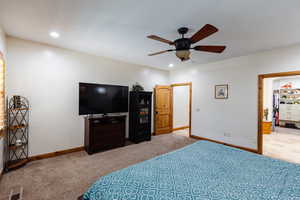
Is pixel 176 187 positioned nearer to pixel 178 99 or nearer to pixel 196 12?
pixel 196 12

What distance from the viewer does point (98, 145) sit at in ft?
11.8

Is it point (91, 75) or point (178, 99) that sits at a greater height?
point (91, 75)

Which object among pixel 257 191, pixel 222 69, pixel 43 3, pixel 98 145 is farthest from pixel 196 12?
pixel 98 145

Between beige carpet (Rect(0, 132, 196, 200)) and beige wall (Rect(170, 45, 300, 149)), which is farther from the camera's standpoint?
beige wall (Rect(170, 45, 300, 149))

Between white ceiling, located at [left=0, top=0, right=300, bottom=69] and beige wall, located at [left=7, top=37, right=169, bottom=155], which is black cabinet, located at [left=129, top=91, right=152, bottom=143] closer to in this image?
beige wall, located at [left=7, top=37, right=169, bottom=155]

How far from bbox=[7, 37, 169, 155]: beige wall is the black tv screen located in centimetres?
26

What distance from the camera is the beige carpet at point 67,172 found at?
2104mm

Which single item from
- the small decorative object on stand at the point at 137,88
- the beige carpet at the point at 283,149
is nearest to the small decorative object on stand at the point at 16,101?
the small decorative object on stand at the point at 137,88

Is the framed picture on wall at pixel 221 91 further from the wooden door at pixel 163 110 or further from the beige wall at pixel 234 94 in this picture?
the wooden door at pixel 163 110

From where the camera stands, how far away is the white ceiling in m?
1.85

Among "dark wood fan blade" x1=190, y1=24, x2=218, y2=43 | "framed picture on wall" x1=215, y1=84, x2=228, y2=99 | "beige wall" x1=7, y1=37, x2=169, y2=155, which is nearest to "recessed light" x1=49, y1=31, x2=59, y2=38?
"beige wall" x1=7, y1=37, x2=169, y2=155

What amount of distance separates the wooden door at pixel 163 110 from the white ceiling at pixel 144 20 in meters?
2.54

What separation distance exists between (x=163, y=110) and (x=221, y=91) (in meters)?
2.23

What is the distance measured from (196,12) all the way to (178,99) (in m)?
4.84
